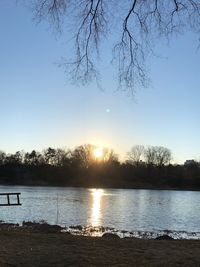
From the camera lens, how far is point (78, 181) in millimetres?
169500

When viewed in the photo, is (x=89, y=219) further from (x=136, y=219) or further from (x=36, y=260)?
(x=36, y=260)

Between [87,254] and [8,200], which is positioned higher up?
[8,200]

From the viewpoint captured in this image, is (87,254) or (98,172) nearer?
(87,254)

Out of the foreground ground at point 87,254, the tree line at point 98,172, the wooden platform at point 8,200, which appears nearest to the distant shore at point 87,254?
the foreground ground at point 87,254

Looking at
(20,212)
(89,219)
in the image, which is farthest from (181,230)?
(20,212)

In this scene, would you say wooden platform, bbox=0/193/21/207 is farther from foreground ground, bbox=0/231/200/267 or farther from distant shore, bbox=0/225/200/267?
distant shore, bbox=0/225/200/267

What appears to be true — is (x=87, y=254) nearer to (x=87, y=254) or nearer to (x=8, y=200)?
(x=87, y=254)

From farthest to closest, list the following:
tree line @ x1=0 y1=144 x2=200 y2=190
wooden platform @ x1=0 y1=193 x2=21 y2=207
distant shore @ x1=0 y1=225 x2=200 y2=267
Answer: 1. tree line @ x1=0 y1=144 x2=200 y2=190
2. wooden platform @ x1=0 y1=193 x2=21 y2=207
3. distant shore @ x1=0 y1=225 x2=200 y2=267

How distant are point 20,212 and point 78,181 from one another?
12259 cm

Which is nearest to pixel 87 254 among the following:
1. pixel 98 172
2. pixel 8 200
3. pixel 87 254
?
pixel 87 254

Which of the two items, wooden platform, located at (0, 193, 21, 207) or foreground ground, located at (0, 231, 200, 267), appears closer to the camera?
foreground ground, located at (0, 231, 200, 267)

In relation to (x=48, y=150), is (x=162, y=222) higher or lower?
lower

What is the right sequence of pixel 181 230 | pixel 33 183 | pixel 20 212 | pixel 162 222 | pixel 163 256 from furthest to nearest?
1. pixel 33 183
2. pixel 20 212
3. pixel 162 222
4. pixel 181 230
5. pixel 163 256

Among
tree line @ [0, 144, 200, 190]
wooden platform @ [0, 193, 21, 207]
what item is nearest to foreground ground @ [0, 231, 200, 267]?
wooden platform @ [0, 193, 21, 207]
